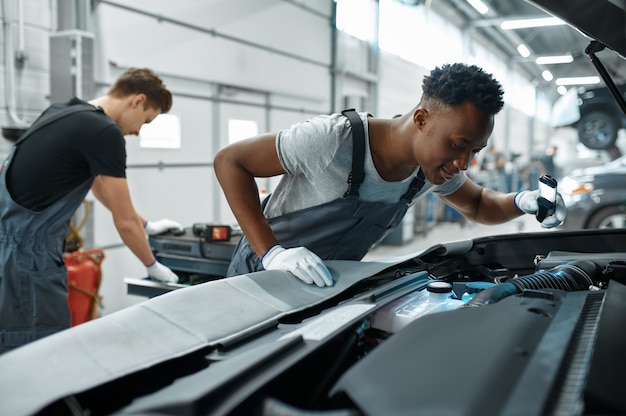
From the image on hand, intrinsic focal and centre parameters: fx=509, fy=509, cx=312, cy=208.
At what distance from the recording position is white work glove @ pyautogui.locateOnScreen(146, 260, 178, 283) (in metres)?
2.32

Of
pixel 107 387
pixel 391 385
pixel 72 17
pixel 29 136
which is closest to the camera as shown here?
pixel 391 385

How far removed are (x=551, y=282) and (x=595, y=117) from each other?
6.51 meters

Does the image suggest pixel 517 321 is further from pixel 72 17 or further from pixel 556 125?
pixel 556 125

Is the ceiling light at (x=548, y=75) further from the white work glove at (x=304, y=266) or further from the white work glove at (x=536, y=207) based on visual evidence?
the white work glove at (x=304, y=266)

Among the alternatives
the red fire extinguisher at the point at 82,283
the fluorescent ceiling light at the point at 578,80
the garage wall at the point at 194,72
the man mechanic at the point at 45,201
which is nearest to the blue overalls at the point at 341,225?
the man mechanic at the point at 45,201

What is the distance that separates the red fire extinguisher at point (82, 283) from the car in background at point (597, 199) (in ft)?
14.6

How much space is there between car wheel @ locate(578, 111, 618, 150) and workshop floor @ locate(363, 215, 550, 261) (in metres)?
1.48

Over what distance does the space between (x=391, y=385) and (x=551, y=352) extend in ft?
0.88

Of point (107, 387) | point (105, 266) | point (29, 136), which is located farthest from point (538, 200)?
point (105, 266)

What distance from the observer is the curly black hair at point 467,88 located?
4.58 feet

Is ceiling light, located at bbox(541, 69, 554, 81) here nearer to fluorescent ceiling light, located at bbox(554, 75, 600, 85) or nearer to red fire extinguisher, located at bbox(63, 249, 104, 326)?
fluorescent ceiling light, located at bbox(554, 75, 600, 85)

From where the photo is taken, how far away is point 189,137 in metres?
4.89

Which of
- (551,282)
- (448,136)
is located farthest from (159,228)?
(551,282)

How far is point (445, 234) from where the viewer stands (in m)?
8.49
